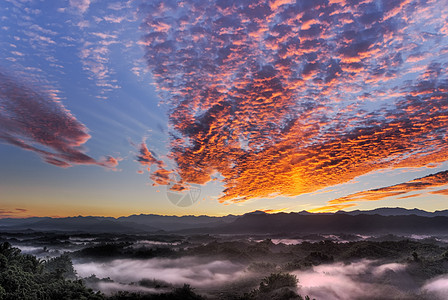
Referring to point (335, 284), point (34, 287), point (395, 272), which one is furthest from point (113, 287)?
point (395, 272)

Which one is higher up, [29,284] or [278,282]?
[29,284]

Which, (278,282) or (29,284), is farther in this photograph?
(278,282)

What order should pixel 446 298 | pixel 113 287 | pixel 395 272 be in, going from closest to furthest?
pixel 446 298 < pixel 113 287 < pixel 395 272

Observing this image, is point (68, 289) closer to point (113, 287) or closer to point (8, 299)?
point (8, 299)

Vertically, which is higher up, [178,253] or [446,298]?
[446,298]

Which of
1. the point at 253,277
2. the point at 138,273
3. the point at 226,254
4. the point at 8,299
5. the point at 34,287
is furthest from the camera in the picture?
the point at 226,254

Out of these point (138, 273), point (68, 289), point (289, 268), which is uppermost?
point (68, 289)

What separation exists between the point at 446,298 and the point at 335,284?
18761 millimetres

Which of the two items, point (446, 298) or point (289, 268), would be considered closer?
point (446, 298)

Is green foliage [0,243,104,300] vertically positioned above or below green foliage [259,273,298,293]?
above

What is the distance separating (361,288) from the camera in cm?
5103

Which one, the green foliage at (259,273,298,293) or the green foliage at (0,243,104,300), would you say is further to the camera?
the green foliage at (259,273,298,293)

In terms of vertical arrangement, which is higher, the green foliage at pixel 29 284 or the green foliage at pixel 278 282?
the green foliage at pixel 29 284

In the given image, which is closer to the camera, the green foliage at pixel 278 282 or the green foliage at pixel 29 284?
the green foliage at pixel 29 284
